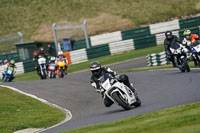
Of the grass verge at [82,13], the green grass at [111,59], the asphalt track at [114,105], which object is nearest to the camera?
the asphalt track at [114,105]

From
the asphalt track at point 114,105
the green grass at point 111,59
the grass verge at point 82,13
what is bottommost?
the green grass at point 111,59

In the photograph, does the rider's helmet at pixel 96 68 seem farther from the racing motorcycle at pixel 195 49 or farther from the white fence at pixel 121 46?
the white fence at pixel 121 46

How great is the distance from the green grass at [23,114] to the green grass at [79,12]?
113 ft

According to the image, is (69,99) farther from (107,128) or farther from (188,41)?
(107,128)

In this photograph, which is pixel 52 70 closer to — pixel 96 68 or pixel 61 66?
pixel 61 66

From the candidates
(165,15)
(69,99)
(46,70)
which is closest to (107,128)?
(69,99)

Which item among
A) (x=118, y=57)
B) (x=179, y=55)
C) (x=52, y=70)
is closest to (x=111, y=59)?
(x=118, y=57)

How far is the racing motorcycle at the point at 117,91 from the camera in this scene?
1274 cm

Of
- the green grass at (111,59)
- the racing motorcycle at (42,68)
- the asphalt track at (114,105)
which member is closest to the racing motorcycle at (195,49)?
the asphalt track at (114,105)

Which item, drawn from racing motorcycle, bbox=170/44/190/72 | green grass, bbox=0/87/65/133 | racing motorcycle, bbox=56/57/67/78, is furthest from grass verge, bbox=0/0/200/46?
green grass, bbox=0/87/65/133

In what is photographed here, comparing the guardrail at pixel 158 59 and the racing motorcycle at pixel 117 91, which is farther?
the guardrail at pixel 158 59

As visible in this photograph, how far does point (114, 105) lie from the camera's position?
50.3ft

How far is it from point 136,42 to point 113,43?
1.66 meters

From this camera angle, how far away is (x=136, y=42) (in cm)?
3950
